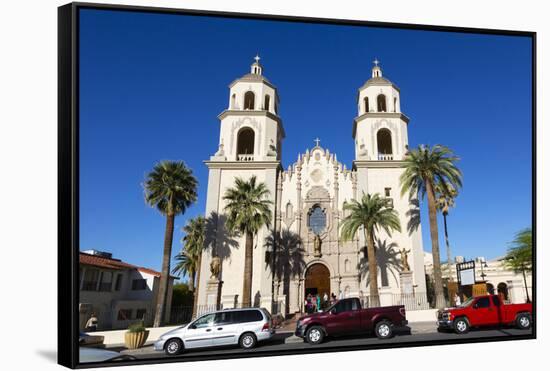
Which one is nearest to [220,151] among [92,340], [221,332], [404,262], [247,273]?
[247,273]

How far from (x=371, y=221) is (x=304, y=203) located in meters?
6.09

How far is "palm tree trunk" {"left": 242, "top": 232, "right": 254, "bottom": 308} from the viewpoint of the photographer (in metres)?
25.2

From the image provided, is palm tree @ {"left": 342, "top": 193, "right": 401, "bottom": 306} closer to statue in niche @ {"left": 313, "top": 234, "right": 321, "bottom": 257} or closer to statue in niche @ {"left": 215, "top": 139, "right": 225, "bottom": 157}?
statue in niche @ {"left": 313, "top": 234, "right": 321, "bottom": 257}

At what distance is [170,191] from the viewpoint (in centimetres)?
2508

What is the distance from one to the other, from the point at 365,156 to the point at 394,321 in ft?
55.9

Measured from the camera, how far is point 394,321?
15.7m

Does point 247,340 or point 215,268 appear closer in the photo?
point 247,340

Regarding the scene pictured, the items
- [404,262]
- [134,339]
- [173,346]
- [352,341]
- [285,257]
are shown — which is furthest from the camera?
[285,257]

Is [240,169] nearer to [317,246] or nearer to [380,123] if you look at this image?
[317,246]

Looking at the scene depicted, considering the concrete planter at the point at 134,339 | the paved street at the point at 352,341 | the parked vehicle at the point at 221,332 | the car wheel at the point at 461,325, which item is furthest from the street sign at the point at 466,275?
the concrete planter at the point at 134,339

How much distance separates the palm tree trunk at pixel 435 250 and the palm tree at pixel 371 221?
2077 mm

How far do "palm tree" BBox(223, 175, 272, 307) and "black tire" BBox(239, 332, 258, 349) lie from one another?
35.0 ft

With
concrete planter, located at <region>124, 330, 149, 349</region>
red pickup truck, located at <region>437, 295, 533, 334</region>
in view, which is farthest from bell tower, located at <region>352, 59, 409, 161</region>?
concrete planter, located at <region>124, 330, 149, 349</region>

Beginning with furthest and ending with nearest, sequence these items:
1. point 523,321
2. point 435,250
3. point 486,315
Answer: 1. point 435,250
2. point 486,315
3. point 523,321
